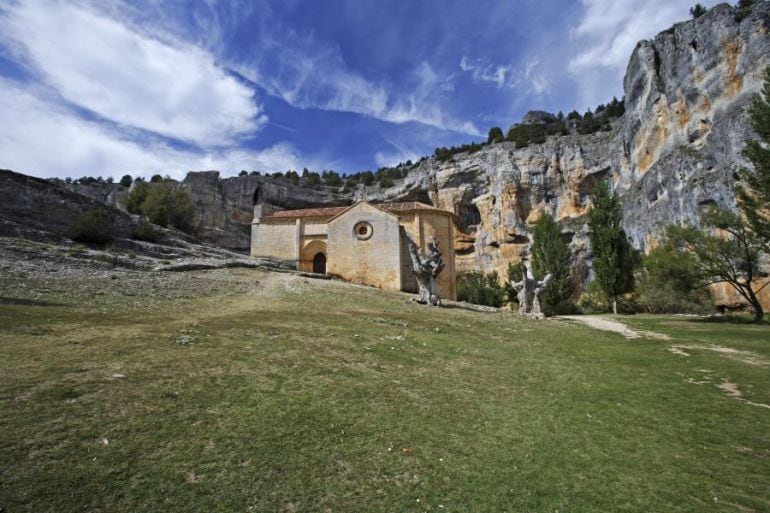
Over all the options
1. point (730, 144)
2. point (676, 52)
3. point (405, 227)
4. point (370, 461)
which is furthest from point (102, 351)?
point (676, 52)

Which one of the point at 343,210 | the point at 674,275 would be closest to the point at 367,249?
the point at 343,210

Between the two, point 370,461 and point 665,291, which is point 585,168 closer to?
point 665,291

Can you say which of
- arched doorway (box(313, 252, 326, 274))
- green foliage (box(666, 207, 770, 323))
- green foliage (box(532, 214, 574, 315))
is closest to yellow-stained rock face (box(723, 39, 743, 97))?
green foliage (box(532, 214, 574, 315))

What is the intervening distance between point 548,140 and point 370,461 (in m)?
66.7

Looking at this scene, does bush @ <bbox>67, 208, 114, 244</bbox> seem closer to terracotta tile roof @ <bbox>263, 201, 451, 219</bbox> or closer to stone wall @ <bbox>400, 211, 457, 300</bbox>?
terracotta tile roof @ <bbox>263, 201, 451, 219</bbox>

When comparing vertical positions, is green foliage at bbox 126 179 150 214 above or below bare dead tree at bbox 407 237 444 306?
above

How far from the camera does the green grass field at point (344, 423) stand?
3.90m

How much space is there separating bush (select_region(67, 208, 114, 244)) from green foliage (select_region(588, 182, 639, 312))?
37.2 m

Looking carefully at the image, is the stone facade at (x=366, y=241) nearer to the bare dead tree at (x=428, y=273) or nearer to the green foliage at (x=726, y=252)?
the bare dead tree at (x=428, y=273)

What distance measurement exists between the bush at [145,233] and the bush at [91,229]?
2.96 metres

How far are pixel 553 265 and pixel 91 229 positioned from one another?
122 ft

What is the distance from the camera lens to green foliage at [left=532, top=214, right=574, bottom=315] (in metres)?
37.7

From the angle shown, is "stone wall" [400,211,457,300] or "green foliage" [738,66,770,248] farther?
"stone wall" [400,211,457,300]

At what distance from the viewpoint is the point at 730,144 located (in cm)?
3375
